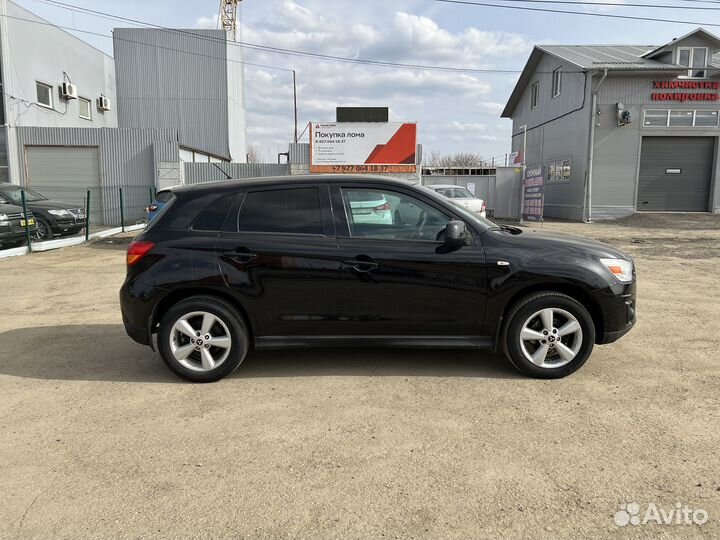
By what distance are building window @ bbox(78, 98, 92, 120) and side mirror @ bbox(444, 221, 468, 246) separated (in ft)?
98.8

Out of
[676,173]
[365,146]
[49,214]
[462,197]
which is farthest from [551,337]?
[676,173]

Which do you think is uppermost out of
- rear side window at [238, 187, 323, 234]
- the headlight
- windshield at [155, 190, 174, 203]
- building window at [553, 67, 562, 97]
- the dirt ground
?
building window at [553, 67, 562, 97]

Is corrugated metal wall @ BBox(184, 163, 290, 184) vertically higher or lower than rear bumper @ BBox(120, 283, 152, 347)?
higher

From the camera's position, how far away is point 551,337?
4543mm

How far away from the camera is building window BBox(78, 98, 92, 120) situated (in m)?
29.2

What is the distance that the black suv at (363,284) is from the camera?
4527 millimetres

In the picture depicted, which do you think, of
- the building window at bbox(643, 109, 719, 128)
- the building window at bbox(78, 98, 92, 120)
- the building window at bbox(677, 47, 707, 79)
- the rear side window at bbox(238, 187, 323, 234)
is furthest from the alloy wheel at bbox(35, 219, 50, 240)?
the building window at bbox(677, 47, 707, 79)

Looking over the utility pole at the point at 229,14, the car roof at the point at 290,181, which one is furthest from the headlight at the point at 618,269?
the utility pole at the point at 229,14

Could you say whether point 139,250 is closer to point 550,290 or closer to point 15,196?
point 550,290

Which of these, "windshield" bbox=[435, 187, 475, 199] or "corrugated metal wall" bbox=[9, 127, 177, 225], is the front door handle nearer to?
"windshield" bbox=[435, 187, 475, 199]

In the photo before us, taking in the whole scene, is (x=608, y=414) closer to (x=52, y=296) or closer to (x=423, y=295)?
(x=423, y=295)

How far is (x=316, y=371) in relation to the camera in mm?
4910

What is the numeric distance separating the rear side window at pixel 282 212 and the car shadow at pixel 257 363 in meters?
1.28

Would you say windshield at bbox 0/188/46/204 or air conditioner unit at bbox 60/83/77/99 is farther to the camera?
air conditioner unit at bbox 60/83/77/99
